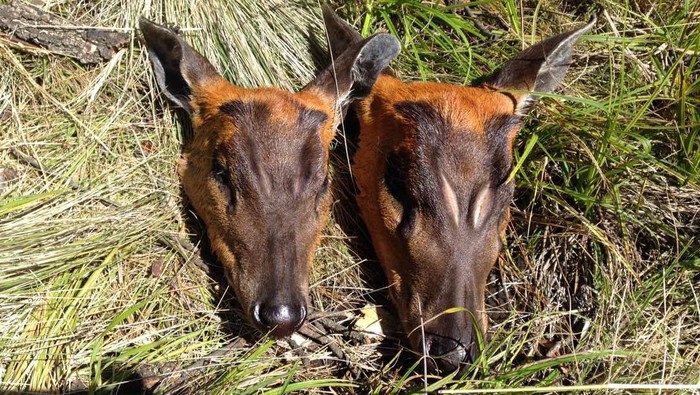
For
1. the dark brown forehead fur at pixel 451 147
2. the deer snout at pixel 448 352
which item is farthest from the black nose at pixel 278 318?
the dark brown forehead fur at pixel 451 147

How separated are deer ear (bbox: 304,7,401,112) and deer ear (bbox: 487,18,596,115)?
2.60ft

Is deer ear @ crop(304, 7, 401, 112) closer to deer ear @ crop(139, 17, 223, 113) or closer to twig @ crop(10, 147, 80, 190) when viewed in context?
deer ear @ crop(139, 17, 223, 113)

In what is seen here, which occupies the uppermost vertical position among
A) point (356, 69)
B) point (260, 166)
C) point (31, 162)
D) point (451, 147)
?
point (31, 162)

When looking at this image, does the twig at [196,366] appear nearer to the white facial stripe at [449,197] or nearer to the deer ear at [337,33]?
the white facial stripe at [449,197]

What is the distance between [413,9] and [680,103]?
2077 millimetres

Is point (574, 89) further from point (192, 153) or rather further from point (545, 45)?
point (192, 153)

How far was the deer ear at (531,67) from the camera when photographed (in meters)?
5.62

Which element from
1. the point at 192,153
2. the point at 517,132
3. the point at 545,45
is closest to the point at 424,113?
the point at 517,132

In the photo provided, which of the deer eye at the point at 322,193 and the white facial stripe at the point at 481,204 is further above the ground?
the deer eye at the point at 322,193

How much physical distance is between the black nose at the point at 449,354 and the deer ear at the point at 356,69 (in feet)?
5.90

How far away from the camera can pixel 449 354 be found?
4.76m

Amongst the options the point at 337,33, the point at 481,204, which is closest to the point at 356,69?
the point at 337,33

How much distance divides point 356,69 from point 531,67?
1.21m

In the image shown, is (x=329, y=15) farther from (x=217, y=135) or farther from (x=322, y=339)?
(x=322, y=339)
